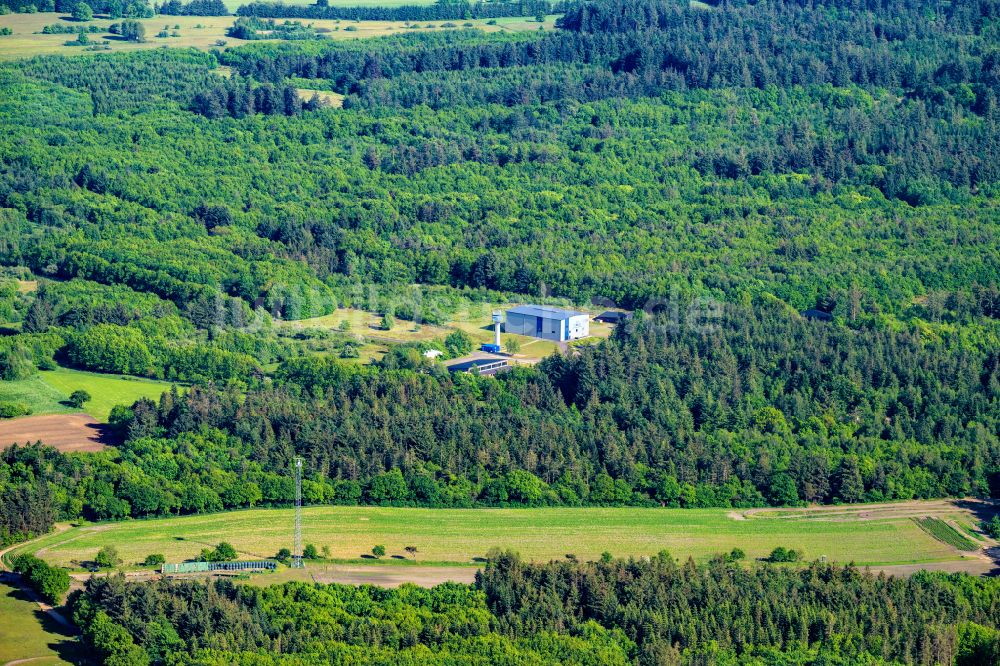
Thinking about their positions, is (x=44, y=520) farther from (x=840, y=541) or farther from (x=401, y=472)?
(x=840, y=541)

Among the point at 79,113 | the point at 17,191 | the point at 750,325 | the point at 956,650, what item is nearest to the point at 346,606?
the point at 956,650

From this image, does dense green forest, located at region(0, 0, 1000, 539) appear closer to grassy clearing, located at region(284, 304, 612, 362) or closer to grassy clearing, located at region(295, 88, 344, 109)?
grassy clearing, located at region(295, 88, 344, 109)

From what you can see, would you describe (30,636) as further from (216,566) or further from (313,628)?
(313,628)

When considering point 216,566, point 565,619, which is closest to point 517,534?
point 565,619

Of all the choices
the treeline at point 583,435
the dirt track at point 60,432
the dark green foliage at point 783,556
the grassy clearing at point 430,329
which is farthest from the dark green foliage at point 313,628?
the grassy clearing at point 430,329

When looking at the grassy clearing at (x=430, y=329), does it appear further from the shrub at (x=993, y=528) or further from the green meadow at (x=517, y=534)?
the shrub at (x=993, y=528)
